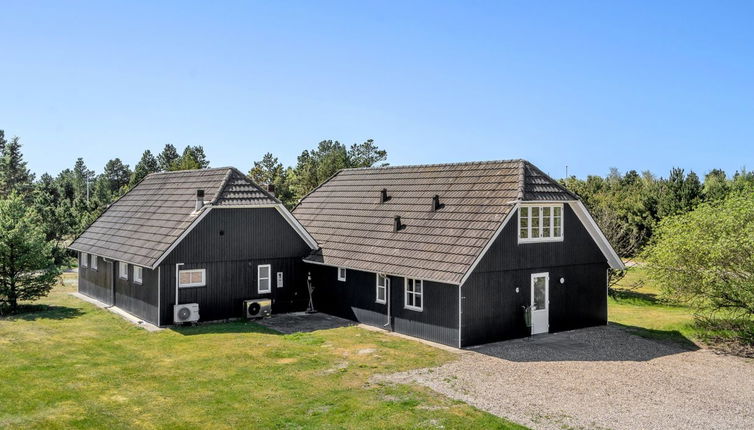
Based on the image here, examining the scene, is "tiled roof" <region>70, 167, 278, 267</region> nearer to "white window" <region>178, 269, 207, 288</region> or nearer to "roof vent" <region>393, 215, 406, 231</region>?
"white window" <region>178, 269, 207, 288</region>

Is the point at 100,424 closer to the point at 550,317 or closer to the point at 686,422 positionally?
the point at 686,422

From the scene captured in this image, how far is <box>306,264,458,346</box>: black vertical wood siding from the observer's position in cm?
1820

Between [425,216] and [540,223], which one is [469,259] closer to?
[540,223]

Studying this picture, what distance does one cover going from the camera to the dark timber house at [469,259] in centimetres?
1833

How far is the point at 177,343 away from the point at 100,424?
674 cm

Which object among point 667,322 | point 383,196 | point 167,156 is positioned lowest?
point 667,322

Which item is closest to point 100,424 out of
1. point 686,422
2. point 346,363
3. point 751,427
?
point 346,363

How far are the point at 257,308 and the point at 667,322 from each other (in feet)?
49.5

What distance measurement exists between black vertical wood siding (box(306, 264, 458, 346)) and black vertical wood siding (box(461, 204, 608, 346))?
546 millimetres

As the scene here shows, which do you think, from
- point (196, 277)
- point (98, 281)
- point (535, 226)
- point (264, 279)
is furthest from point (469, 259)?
point (98, 281)

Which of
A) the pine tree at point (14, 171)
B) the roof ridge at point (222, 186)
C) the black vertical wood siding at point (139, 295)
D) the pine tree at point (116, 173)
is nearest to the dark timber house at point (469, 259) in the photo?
the roof ridge at point (222, 186)

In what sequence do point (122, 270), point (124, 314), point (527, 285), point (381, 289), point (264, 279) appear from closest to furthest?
point (527, 285) < point (381, 289) < point (124, 314) < point (264, 279) < point (122, 270)

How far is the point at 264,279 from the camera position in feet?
74.8

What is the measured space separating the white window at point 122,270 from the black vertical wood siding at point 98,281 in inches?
32.7
